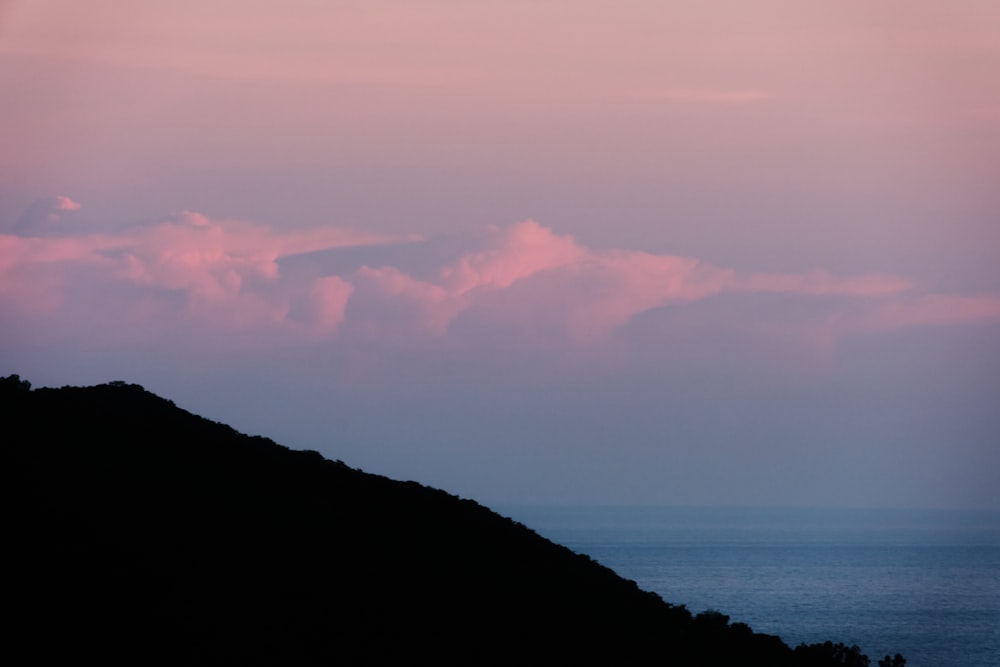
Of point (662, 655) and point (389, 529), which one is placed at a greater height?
point (389, 529)

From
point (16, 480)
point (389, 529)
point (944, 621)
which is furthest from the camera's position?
point (944, 621)

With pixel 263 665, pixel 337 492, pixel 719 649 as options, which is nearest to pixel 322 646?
Result: pixel 263 665

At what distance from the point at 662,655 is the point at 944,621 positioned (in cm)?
11006

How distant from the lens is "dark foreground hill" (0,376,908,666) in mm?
27859

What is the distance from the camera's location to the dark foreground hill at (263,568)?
2786 cm

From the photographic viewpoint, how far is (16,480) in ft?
105

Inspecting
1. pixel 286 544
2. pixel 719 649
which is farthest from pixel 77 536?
pixel 719 649

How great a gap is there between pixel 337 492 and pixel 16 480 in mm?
10856

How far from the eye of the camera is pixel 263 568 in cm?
3188

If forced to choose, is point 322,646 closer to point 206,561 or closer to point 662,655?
point 206,561

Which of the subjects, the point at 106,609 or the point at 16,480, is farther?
the point at 16,480

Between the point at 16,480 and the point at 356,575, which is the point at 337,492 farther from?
the point at 16,480

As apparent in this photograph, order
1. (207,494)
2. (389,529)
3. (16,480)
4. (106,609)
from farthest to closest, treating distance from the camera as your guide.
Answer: (389,529) < (207,494) < (16,480) < (106,609)

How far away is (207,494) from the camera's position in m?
35.5
